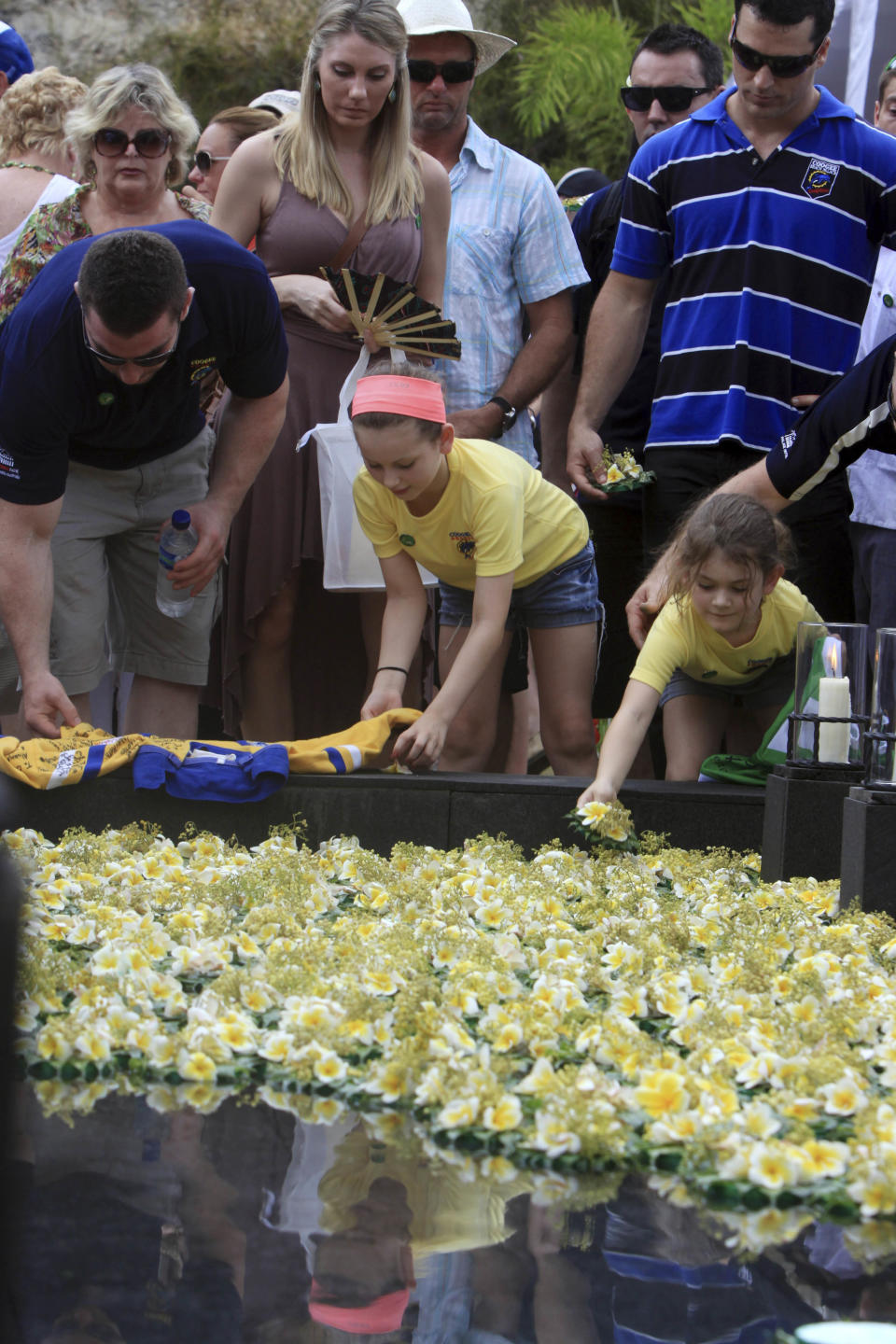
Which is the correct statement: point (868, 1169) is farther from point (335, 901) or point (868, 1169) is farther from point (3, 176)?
point (3, 176)

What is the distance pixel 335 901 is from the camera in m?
3.79

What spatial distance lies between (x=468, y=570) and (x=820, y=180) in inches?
62.1

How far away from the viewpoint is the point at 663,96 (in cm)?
548

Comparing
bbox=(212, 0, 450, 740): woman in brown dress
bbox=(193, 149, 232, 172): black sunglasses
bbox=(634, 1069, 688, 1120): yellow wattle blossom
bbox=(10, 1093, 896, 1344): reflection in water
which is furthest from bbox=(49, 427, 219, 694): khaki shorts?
bbox=(634, 1069, 688, 1120): yellow wattle blossom

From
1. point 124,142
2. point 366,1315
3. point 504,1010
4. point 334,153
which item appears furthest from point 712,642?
point 366,1315

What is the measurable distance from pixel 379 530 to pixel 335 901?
Answer: 4.17ft

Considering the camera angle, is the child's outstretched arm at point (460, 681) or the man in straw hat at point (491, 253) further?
the man in straw hat at point (491, 253)

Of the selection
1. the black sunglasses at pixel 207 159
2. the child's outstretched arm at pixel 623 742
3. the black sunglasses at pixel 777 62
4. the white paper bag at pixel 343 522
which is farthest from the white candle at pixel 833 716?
the black sunglasses at pixel 207 159

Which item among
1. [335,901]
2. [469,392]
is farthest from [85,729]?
[469,392]

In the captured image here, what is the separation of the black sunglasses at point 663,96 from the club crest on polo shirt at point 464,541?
6.22ft

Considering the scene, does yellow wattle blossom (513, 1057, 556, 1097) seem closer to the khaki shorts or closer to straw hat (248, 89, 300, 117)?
the khaki shorts

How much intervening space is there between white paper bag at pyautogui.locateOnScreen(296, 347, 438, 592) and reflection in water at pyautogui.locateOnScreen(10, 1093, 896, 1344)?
2587 mm

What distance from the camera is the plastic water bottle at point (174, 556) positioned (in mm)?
4566

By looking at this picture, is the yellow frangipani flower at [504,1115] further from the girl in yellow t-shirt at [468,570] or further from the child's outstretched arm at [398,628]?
the child's outstretched arm at [398,628]
